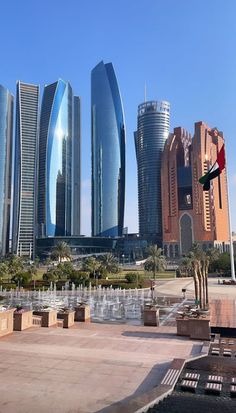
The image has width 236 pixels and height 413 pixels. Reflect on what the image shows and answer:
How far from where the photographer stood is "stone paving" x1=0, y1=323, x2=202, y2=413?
421 inches

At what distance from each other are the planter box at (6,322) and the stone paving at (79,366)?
562 millimetres

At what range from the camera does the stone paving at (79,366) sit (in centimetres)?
1069

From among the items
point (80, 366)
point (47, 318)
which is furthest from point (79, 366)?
point (47, 318)

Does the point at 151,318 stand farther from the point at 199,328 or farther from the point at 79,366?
the point at 79,366

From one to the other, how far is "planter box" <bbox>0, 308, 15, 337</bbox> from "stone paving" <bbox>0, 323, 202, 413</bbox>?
0.56 metres

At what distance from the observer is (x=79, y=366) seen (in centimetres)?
1411

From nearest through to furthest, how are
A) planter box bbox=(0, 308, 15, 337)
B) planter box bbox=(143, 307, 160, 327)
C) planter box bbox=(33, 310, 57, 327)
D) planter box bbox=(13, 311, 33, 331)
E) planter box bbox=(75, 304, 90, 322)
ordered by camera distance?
planter box bbox=(0, 308, 15, 337), planter box bbox=(13, 311, 33, 331), planter box bbox=(33, 310, 57, 327), planter box bbox=(143, 307, 160, 327), planter box bbox=(75, 304, 90, 322)

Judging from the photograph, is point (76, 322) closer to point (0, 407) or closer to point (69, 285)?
point (0, 407)

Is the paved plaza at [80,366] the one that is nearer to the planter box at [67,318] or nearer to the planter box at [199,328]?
the planter box at [199,328]

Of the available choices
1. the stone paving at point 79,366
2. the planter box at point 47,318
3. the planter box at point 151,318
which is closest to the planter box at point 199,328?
the stone paving at point 79,366

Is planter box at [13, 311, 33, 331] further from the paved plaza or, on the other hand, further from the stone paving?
the paved plaza

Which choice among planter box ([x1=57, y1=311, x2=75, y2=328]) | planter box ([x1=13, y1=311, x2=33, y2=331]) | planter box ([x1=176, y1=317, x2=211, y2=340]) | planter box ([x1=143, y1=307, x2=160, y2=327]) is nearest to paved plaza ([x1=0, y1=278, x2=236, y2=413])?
planter box ([x1=13, y1=311, x2=33, y2=331])

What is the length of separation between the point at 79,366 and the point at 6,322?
8823 mm

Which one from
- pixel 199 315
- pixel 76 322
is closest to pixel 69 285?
pixel 76 322
